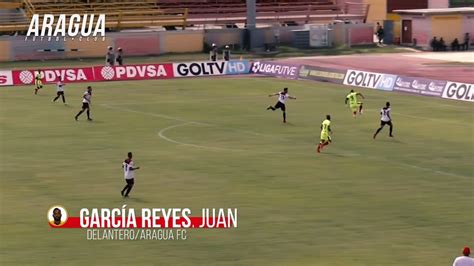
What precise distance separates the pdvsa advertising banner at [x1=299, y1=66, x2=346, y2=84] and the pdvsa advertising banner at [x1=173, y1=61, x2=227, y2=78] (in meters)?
6.53

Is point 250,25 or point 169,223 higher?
point 250,25

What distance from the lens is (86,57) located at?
84250mm

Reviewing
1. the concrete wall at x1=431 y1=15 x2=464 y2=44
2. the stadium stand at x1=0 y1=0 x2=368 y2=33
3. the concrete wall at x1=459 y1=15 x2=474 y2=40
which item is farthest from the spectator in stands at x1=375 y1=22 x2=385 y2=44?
the concrete wall at x1=459 y1=15 x2=474 y2=40

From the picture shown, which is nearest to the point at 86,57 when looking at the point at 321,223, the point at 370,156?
the point at 370,156

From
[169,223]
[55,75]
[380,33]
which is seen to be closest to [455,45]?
[380,33]

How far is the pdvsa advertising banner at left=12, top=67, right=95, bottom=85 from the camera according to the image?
70125 millimetres

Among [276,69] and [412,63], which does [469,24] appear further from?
[276,69]

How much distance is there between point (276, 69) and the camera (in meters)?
74.8

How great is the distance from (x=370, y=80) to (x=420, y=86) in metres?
4.58

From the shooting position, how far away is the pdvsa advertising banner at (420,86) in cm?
6072

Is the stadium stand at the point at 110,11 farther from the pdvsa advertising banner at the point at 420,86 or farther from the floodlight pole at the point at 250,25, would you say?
the pdvsa advertising banner at the point at 420,86

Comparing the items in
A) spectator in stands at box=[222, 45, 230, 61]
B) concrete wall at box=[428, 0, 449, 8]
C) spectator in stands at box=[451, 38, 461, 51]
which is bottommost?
spectator in stands at box=[222, 45, 230, 61]

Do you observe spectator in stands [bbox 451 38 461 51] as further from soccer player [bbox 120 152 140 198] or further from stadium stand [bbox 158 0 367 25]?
soccer player [bbox 120 152 140 198]

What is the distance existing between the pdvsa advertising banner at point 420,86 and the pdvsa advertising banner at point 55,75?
843 inches
